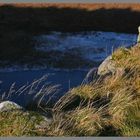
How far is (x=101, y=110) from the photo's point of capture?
5.51m

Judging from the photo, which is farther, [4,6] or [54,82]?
[4,6]

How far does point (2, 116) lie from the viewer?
5.26 metres

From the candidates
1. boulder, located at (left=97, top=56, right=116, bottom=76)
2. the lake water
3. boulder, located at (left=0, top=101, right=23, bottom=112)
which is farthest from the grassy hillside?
the lake water

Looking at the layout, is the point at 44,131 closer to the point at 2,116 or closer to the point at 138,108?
the point at 2,116

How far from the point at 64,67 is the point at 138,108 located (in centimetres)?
466

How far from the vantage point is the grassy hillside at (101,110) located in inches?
203

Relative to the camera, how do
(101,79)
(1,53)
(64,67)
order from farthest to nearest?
(1,53) → (64,67) → (101,79)

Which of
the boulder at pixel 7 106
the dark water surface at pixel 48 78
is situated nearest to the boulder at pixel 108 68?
the dark water surface at pixel 48 78

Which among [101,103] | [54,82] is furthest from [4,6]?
[101,103]

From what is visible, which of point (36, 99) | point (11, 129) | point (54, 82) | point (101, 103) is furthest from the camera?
point (54, 82)

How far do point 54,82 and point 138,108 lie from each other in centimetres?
286

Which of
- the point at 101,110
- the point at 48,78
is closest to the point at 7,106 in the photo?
the point at 101,110

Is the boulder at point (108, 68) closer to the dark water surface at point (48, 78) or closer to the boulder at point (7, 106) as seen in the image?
the dark water surface at point (48, 78)

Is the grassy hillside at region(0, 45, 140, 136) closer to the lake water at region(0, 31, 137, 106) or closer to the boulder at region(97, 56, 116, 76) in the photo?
the boulder at region(97, 56, 116, 76)
